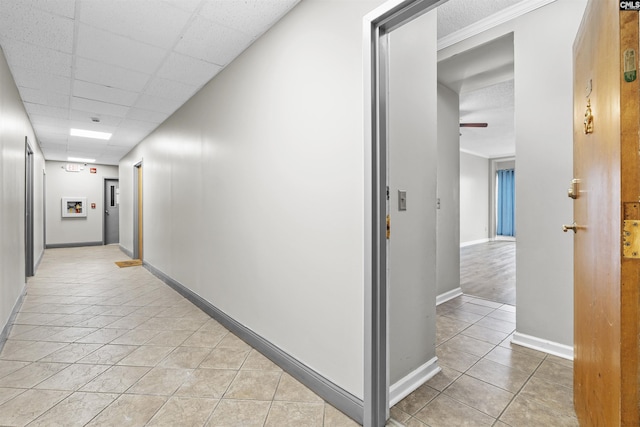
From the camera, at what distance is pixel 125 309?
3.56 metres

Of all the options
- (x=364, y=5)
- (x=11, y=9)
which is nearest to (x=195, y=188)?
(x=11, y=9)

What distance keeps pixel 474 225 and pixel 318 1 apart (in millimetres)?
9317

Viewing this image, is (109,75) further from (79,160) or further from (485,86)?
(79,160)

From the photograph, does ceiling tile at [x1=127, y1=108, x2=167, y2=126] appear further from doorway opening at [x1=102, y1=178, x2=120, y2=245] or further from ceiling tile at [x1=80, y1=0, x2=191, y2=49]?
doorway opening at [x1=102, y1=178, x2=120, y2=245]

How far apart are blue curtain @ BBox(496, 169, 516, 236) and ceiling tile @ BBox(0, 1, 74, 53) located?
37.8ft

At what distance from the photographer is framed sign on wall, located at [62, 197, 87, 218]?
Result: 8.72m

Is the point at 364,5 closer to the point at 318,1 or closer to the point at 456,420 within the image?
the point at 318,1

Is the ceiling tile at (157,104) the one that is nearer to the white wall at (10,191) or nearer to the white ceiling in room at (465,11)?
the white wall at (10,191)

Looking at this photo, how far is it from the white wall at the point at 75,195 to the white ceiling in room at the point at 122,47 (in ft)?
17.6

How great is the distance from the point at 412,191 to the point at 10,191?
4.04 m

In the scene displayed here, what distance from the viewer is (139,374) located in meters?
2.16

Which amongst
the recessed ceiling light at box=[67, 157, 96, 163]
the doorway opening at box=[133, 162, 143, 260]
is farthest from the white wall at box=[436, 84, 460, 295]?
the recessed ceiling light at box=[67, 157, 96, 163]

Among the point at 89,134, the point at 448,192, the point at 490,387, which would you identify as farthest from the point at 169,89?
the point at 490,387

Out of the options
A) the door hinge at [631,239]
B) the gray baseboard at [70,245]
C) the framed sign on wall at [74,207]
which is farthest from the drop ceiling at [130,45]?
the gray baseboard at [70,245]
